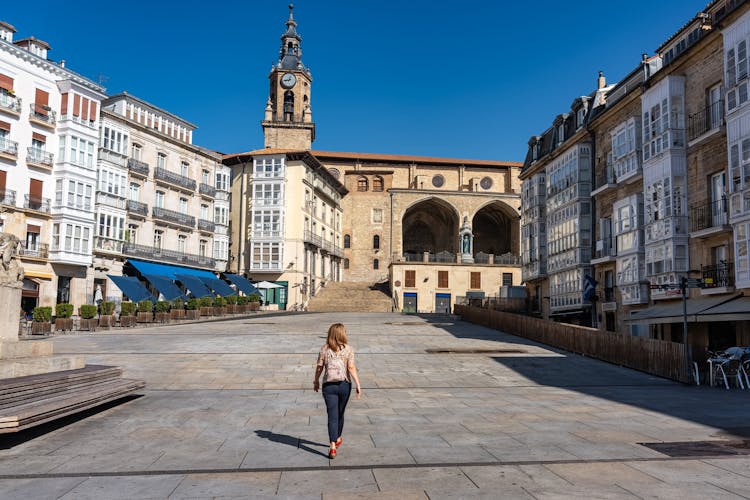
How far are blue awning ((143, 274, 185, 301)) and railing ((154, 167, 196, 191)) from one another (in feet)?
28.3

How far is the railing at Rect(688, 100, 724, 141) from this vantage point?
21269 mm

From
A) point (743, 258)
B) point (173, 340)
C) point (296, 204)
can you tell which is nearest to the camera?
point (743, 258)

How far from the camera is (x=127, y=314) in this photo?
30.3 meters

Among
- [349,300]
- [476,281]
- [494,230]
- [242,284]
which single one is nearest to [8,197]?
[242,284]

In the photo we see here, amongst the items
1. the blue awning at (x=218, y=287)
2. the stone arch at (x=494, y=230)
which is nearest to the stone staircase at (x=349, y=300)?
the blue awning at (x=218, y=287)

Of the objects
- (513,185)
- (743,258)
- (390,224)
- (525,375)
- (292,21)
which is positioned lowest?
(525,375)

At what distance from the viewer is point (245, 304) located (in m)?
42.2

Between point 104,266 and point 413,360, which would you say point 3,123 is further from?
point 413,360

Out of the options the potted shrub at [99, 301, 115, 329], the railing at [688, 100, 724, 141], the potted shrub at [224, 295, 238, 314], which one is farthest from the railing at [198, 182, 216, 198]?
the railing at [688, 100, 724, 141]

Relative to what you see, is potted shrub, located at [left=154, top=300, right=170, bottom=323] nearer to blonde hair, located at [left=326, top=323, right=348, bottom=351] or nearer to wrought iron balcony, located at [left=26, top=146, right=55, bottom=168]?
wrought iron balcony, located at [left=26, top=146, right=55, bottom=168]

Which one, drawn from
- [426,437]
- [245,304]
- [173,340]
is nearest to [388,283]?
[245,304]

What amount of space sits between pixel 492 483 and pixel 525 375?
36.3 ft

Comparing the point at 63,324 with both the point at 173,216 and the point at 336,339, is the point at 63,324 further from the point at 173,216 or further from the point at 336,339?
the point at 336,339

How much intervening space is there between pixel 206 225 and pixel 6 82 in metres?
19.1
